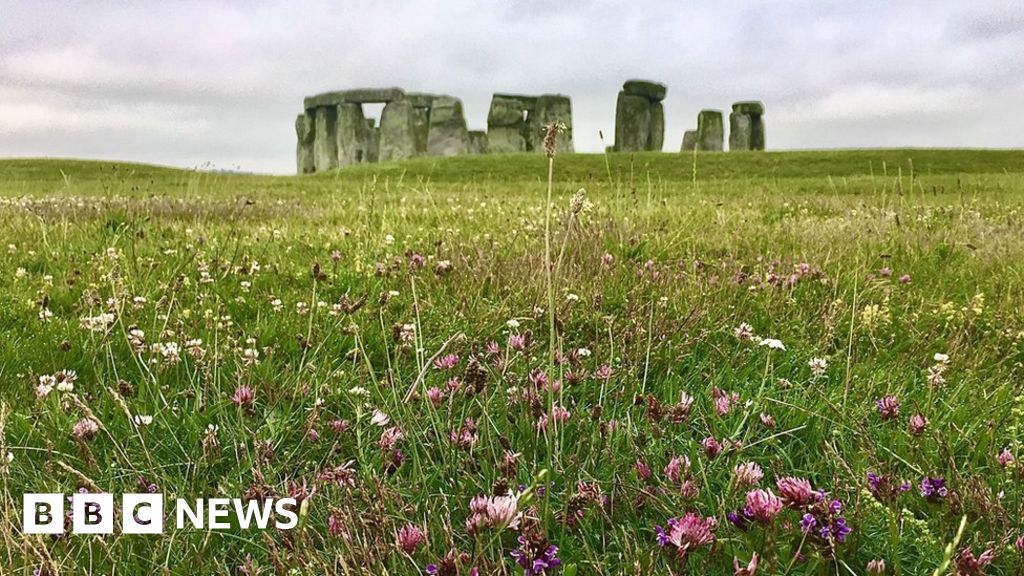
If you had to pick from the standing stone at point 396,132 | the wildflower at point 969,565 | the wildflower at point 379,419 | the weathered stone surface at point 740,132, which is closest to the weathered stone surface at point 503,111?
the standing stone at point 396,132

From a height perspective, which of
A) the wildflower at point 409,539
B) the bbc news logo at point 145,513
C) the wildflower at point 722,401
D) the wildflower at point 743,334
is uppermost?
the wildflower at point 743,334

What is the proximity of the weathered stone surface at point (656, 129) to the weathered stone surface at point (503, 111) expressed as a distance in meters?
6.37

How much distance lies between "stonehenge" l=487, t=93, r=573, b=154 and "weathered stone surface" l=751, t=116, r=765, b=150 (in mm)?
9997

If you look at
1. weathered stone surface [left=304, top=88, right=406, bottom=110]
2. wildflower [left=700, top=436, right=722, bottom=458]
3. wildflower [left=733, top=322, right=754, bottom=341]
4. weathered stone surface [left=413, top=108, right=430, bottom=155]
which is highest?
→ weathered stone surface [left=304, top=88, right=406, bottom=110]

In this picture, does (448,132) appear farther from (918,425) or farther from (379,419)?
(918,425)

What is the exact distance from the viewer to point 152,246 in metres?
6.55

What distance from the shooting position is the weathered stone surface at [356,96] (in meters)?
40.0

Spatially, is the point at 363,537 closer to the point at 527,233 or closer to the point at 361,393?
the point at 361,393

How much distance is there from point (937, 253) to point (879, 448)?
14.4 feet

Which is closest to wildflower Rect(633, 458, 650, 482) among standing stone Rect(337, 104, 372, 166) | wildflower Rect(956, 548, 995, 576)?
wildflower Rect(956, 548, 995, 576)

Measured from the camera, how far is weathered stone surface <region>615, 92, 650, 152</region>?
37.3 m

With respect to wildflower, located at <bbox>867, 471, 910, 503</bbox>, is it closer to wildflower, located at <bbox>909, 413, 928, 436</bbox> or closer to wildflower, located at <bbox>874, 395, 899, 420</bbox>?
wildflower, located at <bbox>909, 413, 928, 436</bbox>

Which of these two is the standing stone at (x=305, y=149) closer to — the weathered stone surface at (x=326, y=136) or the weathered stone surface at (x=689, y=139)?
the weathered stone surface at (x=326, y=136)

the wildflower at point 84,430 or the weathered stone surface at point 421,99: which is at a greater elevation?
the weathered stone surface at point 421,99
